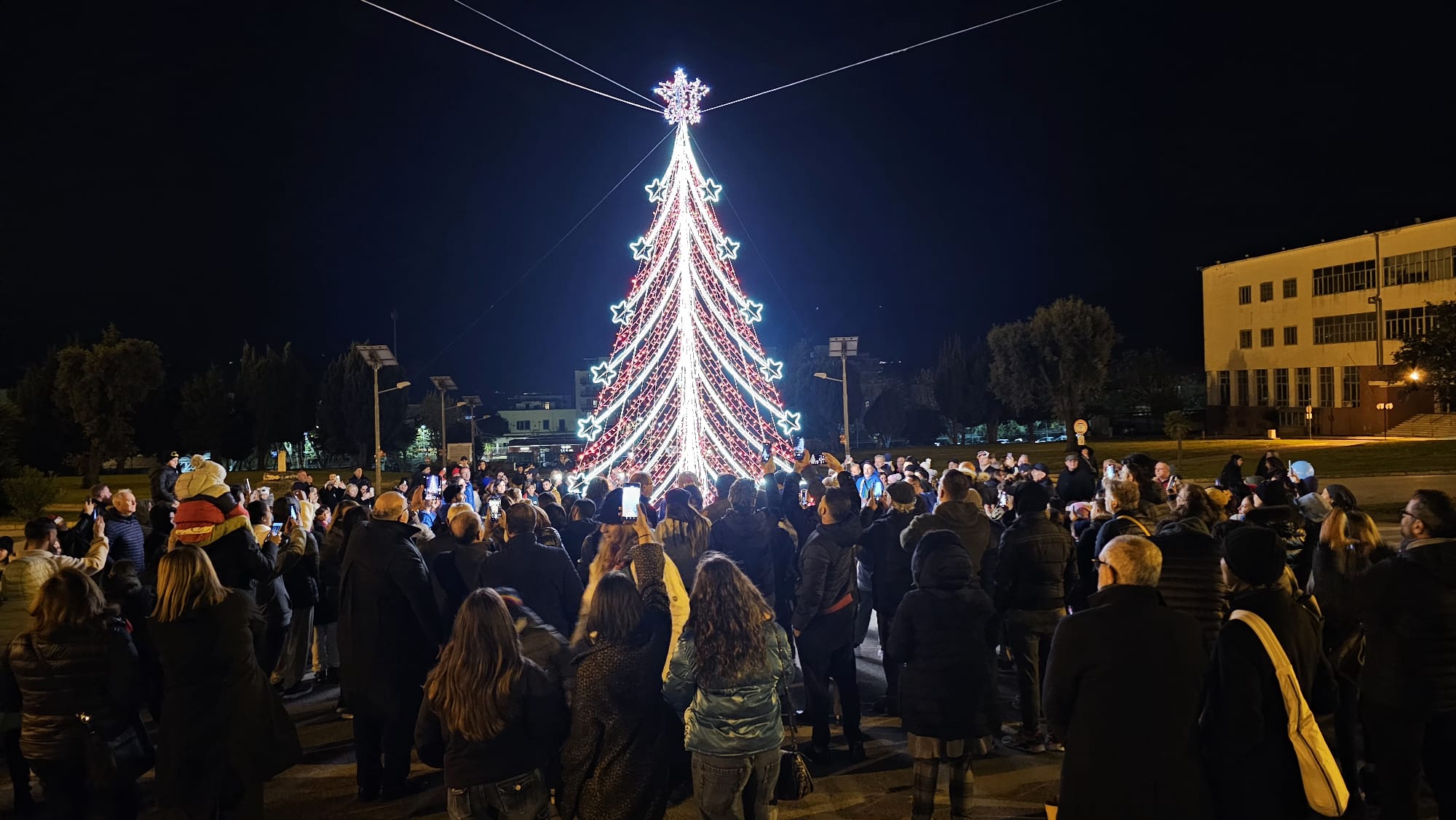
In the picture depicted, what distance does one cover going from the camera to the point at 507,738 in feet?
12.2

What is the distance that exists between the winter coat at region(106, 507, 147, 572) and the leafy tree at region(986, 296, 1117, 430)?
53.9m

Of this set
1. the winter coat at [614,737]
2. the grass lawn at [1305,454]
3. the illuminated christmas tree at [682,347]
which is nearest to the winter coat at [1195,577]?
the winter coat at [614,737]

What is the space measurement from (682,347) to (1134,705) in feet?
47.4

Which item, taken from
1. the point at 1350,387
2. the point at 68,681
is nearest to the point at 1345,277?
the point at 1350,387

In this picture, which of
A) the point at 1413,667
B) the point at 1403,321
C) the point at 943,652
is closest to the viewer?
the point at 1413,667

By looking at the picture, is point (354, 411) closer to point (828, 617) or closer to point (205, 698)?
point (828, 617)

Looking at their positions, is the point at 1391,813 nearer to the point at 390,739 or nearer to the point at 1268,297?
the point at 390,739

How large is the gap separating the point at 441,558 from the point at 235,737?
2.12 meters

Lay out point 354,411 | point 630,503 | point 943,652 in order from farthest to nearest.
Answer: point 354,411
point 630,503
point 943,652

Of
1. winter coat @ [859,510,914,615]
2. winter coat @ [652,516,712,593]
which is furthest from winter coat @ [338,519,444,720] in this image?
winter coat @ [859,510,914,615]

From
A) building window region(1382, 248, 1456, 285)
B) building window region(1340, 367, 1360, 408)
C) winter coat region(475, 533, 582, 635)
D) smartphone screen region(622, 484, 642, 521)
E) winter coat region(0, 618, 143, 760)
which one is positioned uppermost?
building window region(1382, 248, 1456, 285)

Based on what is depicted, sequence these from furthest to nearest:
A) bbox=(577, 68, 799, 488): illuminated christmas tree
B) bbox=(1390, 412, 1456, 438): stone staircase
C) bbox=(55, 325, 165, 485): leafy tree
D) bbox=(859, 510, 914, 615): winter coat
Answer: bbox=(55, 325, 165, 485): leafy tree
bbox=(1390, 412, 1456, 438): stone staircase
bbox=(577, 68, 799, 488): illuminated christmas tree
bbox=(859, 510, 914, 615): winter coat

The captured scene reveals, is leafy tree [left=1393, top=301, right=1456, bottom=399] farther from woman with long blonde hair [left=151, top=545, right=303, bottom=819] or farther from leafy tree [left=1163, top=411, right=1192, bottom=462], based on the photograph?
woman with long blonde hair [left=151, top=545, right=303, bottom=819]

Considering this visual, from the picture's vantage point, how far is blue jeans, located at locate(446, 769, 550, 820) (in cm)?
374
